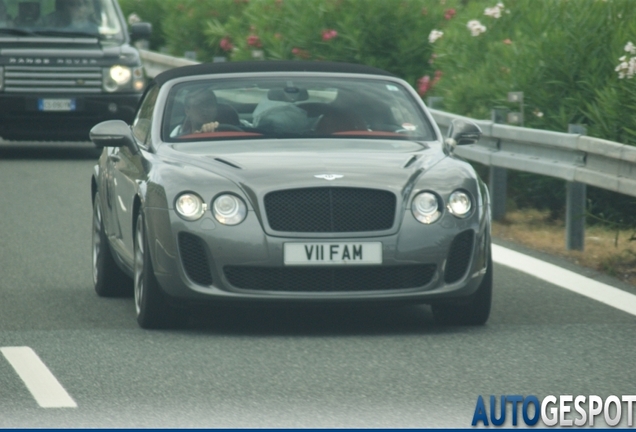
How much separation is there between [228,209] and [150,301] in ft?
2.16

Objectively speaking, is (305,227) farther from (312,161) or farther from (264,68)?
(264,68)

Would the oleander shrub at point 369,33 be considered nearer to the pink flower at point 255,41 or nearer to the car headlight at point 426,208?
the pink flower at point 255,41

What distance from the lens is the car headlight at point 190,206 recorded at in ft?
27.2

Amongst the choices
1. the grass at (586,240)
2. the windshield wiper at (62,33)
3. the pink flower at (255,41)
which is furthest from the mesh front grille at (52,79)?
the grass at (586,240)

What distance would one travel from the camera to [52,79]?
1895cm

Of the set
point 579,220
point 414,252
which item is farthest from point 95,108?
point 414,252

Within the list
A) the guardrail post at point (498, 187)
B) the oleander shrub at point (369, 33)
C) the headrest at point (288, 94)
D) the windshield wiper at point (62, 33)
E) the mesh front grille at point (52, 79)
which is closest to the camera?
the headrest at point (288, 94)

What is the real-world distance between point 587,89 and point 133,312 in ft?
19.0

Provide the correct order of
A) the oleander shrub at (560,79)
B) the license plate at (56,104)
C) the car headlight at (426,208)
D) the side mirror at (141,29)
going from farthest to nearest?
the side mirror at (141,29) < the license plate at (56,104) < the oleander shrub at (560,79) < the car headlight at (426,208)

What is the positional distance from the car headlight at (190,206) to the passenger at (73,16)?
11.3 m

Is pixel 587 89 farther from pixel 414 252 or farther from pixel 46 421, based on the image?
pixel 46 421

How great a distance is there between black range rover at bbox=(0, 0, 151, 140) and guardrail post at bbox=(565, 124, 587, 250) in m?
8.62

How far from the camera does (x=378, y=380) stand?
7254 mm

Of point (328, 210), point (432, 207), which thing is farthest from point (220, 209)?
point (432, 207)
